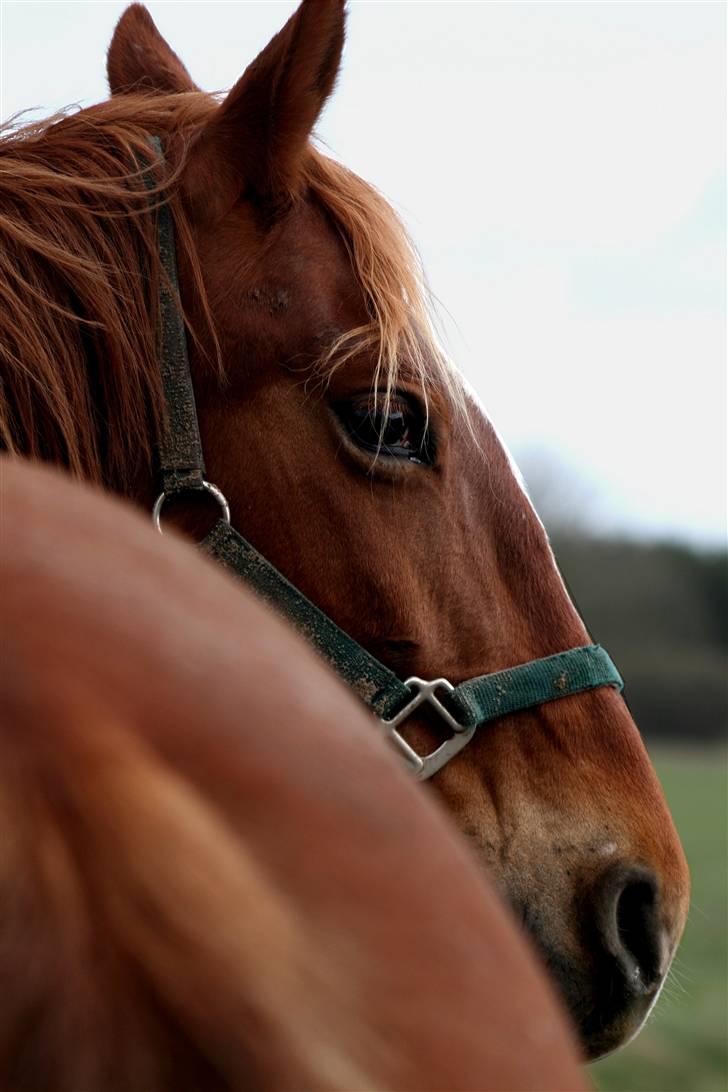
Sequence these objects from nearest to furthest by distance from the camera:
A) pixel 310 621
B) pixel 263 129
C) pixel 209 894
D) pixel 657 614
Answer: pixel 209 894, pixel 310 621, pixel 263 129, pixel 657 614

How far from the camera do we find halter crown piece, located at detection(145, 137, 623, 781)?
2068mm

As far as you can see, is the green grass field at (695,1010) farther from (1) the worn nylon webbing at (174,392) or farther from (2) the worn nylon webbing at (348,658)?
(1) the worn nylon webbing at (174,392)

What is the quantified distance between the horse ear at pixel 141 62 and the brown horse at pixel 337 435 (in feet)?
1.81

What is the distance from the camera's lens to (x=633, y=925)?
2.12 meters

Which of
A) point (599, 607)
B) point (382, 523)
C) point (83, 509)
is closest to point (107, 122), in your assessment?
point (382, 523)

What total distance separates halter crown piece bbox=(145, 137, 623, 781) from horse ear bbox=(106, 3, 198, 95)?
0.86m

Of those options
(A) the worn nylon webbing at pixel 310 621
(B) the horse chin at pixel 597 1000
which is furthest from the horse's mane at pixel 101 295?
(B) the horse chin at pixel 597 1000

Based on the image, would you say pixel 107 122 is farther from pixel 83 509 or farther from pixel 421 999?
pixel 421 999

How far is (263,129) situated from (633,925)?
5.16ft

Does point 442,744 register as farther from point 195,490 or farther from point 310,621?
point 195,490

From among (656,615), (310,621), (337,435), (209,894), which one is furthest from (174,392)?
(656,615)

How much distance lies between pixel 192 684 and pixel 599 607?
31.2 meters

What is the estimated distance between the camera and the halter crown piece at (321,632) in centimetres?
207

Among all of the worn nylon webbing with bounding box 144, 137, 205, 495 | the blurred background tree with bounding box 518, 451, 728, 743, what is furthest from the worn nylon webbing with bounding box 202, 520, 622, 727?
the blurred background tree with bounding box 518, 451, 728, 743
